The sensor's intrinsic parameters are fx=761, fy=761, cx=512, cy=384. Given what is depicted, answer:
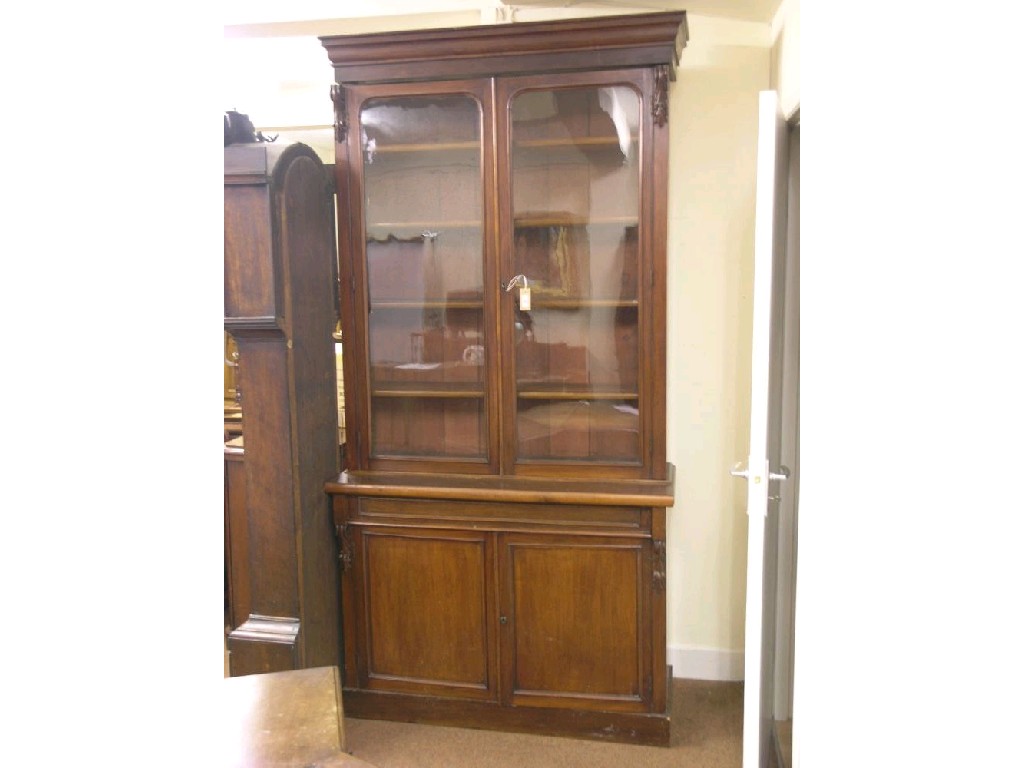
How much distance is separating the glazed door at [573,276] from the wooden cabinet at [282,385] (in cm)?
63

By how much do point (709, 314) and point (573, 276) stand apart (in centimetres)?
59

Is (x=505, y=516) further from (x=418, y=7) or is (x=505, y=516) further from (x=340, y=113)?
(x=418, y=7)

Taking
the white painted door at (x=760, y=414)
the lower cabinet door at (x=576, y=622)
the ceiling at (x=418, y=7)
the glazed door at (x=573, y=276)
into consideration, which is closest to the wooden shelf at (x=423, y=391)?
the glazed door at (x=573, y=276)

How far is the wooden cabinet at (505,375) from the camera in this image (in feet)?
8.02

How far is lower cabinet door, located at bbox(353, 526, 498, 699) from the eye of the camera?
8.36ft

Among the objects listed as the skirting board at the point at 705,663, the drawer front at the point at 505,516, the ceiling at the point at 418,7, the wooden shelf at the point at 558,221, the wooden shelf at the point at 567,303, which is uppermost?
the ceiling at the point at 418,7

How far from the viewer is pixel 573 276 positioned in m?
2.57

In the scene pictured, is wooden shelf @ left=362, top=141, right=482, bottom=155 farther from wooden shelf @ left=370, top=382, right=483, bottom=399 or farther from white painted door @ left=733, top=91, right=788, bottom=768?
white painted door @ left=733, top=91, right=788, bottom=768

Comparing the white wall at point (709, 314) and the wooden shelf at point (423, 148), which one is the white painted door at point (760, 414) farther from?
the wooden shelf at point (423, 148)

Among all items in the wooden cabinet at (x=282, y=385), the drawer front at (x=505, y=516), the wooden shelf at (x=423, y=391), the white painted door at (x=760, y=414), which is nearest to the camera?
the white painted door at (x=760, y=414)

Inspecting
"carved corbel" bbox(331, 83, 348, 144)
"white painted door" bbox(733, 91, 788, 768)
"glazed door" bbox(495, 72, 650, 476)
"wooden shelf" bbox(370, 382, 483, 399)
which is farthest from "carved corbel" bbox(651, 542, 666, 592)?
"carved corbel" bbox(331, 83, 348, 144)

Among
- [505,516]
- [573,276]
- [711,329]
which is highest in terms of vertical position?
[573,276]

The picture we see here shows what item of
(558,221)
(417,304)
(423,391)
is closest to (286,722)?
(423,391)

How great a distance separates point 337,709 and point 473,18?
8.12 ft
